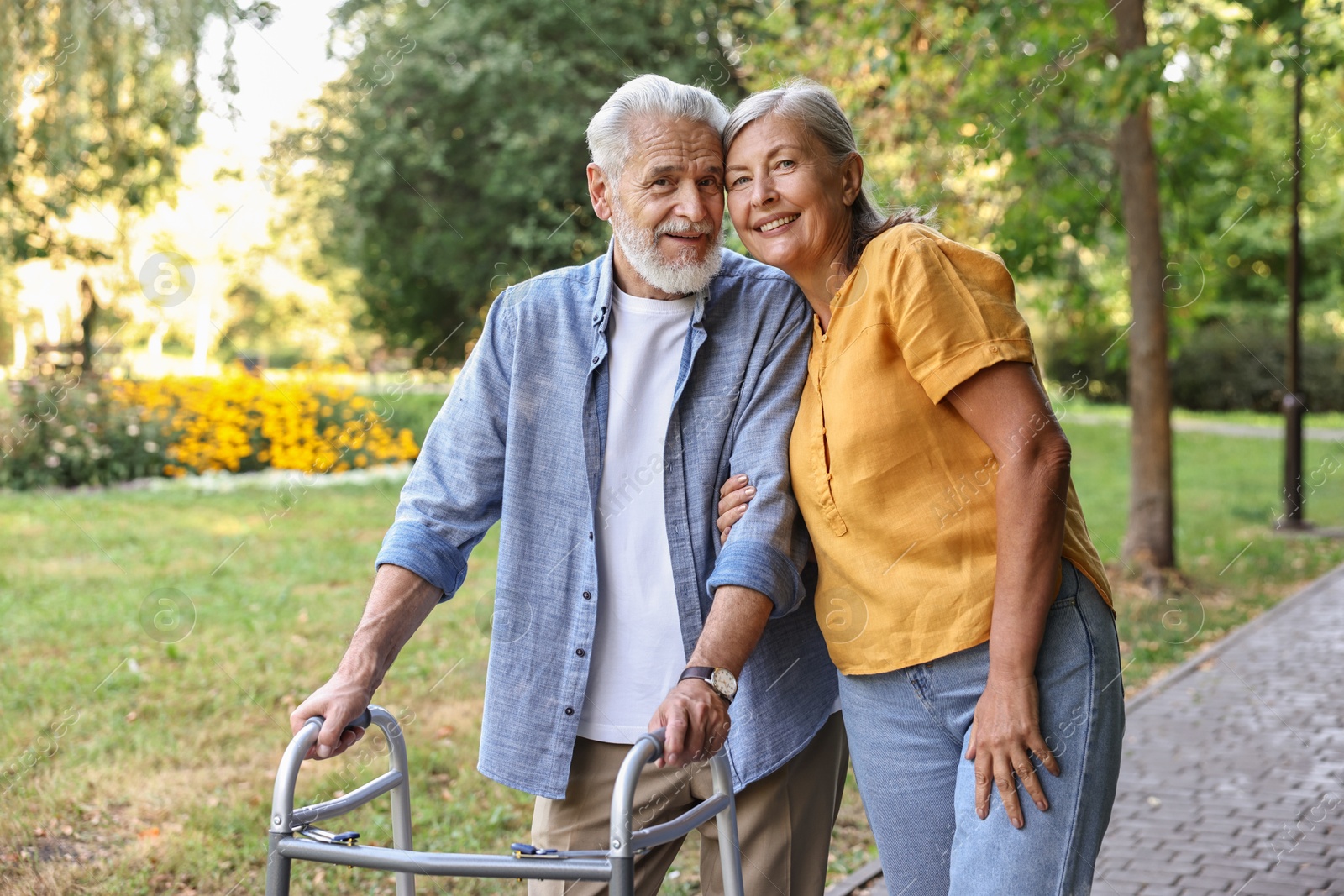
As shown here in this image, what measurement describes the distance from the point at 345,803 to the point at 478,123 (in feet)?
56.2

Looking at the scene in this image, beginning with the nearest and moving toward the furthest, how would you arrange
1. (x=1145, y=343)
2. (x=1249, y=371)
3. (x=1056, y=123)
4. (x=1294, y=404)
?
(x=1145, y=343) < (x=1056, y=123) < (x=1294, y=404) < (x=1249, y=371)

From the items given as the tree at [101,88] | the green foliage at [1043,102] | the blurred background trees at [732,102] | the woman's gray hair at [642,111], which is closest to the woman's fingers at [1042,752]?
the woman's gray hair at [642,111]

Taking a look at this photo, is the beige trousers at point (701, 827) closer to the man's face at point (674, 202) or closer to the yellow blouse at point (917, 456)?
the yellow blouse at point (917, 456)

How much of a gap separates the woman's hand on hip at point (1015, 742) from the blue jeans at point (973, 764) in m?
0.02

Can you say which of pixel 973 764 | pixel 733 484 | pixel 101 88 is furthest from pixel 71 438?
pixel 973 764

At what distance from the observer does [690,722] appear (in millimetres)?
2049

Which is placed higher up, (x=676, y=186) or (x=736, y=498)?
(x=676, y=186)

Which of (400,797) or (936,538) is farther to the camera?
(400,797)

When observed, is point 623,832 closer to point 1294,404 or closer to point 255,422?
point 255,422

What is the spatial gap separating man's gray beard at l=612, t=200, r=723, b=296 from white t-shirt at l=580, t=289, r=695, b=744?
0.13m

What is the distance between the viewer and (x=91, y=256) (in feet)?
48.7

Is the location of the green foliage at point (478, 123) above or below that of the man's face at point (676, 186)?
above

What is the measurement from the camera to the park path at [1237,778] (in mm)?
4598

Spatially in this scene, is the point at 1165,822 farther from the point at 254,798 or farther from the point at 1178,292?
the point at 1178,292
